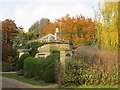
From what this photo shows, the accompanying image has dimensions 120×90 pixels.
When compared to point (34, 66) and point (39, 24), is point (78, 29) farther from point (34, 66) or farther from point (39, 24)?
point (34, 66)

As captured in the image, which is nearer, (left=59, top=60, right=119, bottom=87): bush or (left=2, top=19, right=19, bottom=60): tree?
(left=59, top=60, right=119, bottom=87): bush

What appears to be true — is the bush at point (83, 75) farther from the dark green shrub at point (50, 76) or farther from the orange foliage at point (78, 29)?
the orange foliage at point (78, 29)

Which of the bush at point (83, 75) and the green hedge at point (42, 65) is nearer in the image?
the bush at point (83, 75)

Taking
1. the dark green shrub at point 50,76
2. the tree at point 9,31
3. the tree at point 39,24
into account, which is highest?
the tree at point 39,24

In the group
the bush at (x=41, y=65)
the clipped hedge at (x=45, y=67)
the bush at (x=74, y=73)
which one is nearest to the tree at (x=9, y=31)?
the bush at (x=41, y=65)

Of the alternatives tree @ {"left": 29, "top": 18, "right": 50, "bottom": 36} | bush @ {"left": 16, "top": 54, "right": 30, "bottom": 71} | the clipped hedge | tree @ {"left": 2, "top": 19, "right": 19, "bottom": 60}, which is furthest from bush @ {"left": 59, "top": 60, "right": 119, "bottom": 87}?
tree @ {"left": 29, "top": 18, "right": 50, "bottom": 36}

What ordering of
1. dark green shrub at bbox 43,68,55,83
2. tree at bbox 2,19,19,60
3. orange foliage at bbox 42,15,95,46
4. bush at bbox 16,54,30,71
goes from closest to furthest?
dark green shrub at bbox 43,68,55,83 → bush at bbox 16,54,30,71 → orange foliage at bbox 42,15,95,46 → tree at bbox 2,19,19,60

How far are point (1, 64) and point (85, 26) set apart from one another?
17593 millimetres

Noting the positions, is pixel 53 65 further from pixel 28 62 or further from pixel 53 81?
pixel 28 62

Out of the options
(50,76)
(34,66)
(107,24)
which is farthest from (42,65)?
(107,24)

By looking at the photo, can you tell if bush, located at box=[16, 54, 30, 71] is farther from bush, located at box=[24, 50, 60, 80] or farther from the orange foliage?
the orange foliage

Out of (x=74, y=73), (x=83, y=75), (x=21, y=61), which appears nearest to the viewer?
(x=83, y=75)

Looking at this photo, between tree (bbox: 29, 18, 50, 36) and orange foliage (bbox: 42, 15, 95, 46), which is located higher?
tree (bbox: 29, 18, 50, 36)

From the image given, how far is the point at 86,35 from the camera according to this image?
122ft
